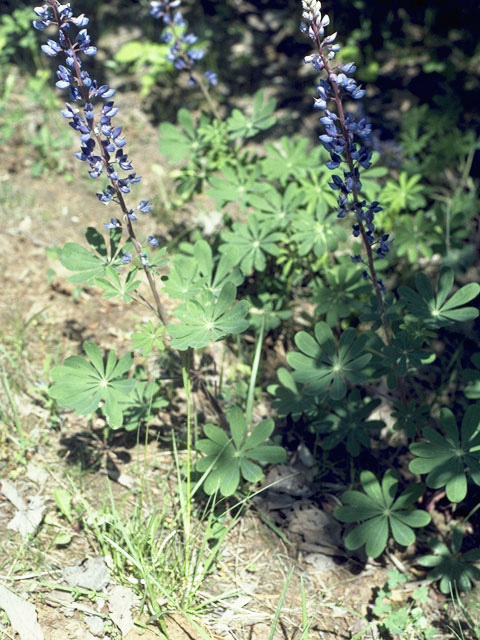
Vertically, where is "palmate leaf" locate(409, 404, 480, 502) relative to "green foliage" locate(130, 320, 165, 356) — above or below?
below

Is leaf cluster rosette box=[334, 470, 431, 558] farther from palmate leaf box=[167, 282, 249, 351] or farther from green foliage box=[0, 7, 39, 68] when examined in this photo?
green foliage box=[0, 7, 39, 68]

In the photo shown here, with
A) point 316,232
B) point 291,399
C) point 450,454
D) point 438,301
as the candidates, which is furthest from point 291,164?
point 450,454

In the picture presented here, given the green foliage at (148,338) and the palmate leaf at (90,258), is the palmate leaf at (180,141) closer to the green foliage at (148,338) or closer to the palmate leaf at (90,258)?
the palmate leaf at (90,258)

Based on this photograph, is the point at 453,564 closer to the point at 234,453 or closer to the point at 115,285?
the point at 234,453

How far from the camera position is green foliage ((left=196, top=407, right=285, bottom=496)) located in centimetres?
270

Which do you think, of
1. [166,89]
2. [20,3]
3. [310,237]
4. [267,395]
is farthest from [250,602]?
[20,3]

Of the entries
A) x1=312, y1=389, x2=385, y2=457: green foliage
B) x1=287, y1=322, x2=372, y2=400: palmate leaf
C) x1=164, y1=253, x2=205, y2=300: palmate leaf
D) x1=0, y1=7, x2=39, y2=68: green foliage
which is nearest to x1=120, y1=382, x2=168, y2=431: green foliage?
x1=164, y1=253, x2=205, y2=300: palmate leaf

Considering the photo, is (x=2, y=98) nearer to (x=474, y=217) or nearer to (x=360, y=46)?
(x=360, y=46)

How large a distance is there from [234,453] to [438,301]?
3.39 ft

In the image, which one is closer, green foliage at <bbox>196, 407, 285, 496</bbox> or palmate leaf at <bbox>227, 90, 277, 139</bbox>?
green foliage at <bbox>196, 407, 285, 496</bbox>

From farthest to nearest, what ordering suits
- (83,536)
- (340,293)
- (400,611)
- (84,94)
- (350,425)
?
(340,293) < (350,425) < (83,536) < (400,611) < (84,94)

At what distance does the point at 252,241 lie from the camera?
3.42 metres

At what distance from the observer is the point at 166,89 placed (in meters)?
5.00

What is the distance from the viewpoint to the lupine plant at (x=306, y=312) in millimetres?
2477
